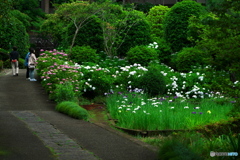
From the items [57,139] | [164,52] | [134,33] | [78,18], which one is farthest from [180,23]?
[57,139]

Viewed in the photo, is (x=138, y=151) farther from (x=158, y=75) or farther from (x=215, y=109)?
(x=158, y=75)

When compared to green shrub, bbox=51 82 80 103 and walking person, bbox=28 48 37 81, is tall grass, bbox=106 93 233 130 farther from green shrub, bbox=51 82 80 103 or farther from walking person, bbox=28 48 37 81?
walking person, bbox=28 48 37 81

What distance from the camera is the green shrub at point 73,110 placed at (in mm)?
13164

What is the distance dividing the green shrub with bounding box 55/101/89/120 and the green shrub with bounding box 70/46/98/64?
953cm

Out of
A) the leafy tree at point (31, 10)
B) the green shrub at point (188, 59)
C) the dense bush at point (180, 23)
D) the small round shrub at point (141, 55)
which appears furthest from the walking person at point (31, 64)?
the leafy tree at point (31, 10)

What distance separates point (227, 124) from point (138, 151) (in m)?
3.43

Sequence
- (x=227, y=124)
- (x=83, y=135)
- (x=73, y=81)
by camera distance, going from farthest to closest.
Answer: (x=73, y=81) < (x=227, y=124) < (x=83, y=135)

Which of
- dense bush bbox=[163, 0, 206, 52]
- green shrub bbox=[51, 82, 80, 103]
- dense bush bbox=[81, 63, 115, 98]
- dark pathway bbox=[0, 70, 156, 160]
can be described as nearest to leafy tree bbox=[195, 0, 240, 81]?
dark pathway bbox=[0, 70, 156, 160]

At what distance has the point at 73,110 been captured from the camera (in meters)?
13.6

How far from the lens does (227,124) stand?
35.6 ft

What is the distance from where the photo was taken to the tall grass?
1136cm

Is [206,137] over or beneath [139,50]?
beneath

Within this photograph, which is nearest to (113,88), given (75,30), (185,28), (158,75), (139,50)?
(158,75)

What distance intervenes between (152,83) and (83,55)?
22.6ft
